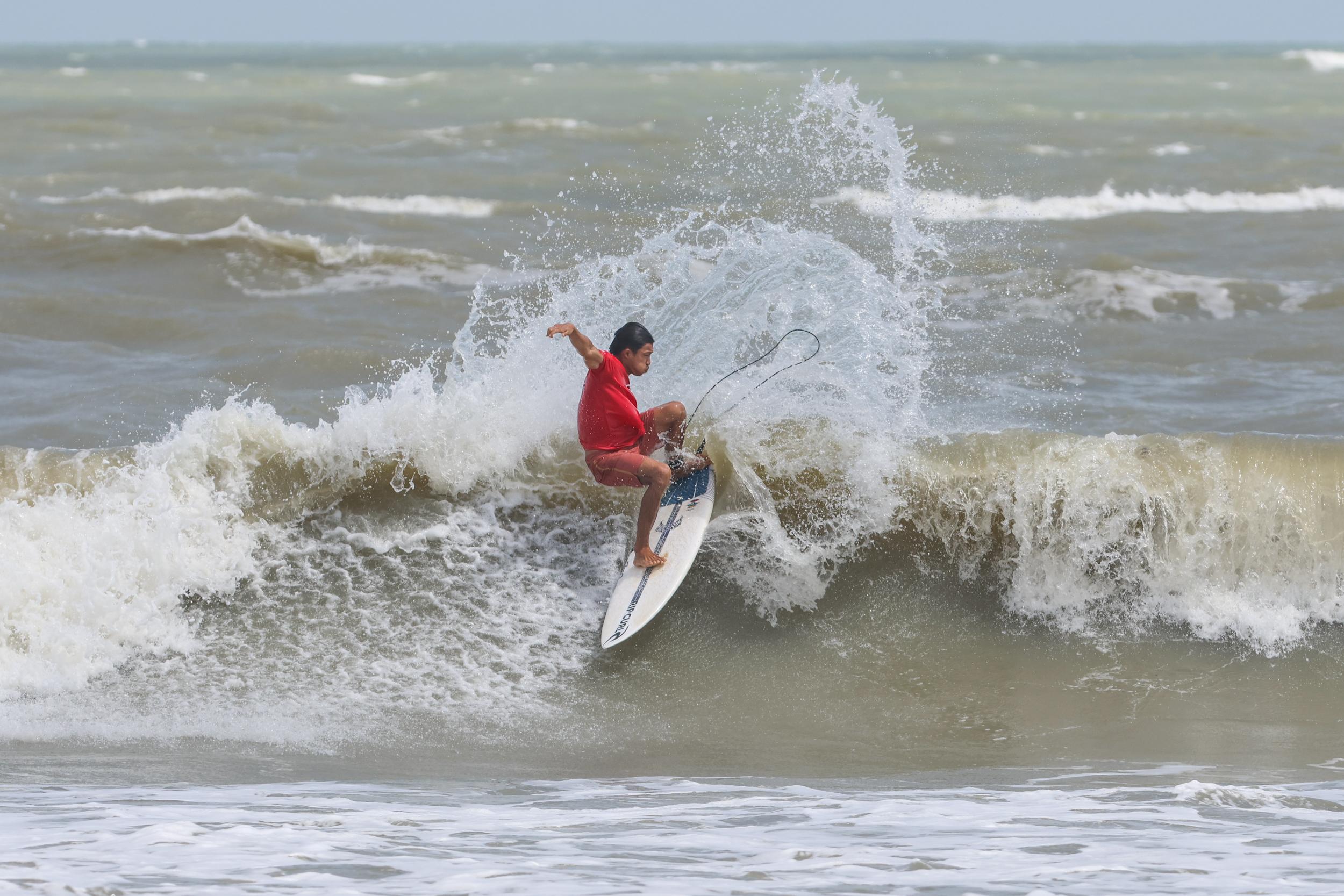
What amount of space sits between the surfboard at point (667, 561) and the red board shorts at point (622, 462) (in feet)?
1.52

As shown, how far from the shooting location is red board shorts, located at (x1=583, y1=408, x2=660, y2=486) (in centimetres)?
690

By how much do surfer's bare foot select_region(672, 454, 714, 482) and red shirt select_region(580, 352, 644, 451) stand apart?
1.69 ft

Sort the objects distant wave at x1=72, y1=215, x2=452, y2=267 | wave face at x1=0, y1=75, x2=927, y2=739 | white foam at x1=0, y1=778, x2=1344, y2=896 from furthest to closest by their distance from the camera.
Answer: distant wave at x1=72, y1=215, x2=452, y2=267 < wave face at x1=0, y1=75, x2=927, y2=739 < white foam at x1=0, y1=778, x2=1344, y2=896

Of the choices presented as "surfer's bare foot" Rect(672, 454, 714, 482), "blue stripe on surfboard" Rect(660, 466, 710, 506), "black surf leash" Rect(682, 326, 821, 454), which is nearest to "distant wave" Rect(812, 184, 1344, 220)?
"black surf leash" Rect(682, 326, 821, 454)

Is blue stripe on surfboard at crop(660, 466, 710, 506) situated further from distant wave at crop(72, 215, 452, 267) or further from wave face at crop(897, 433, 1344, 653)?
distant wave at crop(72, 215, 452, 267)

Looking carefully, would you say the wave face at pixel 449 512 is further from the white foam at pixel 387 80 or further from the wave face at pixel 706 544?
the white foam at pixel 387 80

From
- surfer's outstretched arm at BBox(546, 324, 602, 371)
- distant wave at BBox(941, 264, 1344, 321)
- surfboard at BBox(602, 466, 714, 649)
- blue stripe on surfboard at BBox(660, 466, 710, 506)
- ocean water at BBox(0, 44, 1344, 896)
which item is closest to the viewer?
ocean water at BBox(0, 44, 1344, 896)

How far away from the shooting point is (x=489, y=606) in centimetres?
733

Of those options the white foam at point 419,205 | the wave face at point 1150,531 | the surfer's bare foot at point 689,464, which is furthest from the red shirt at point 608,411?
the white foam at point 419,205

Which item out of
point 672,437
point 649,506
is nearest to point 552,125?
point 672,437

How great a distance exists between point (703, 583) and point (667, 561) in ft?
0.99

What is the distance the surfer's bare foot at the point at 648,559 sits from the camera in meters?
7.25

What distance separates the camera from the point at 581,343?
260 inches

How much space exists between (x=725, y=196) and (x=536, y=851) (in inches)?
540
